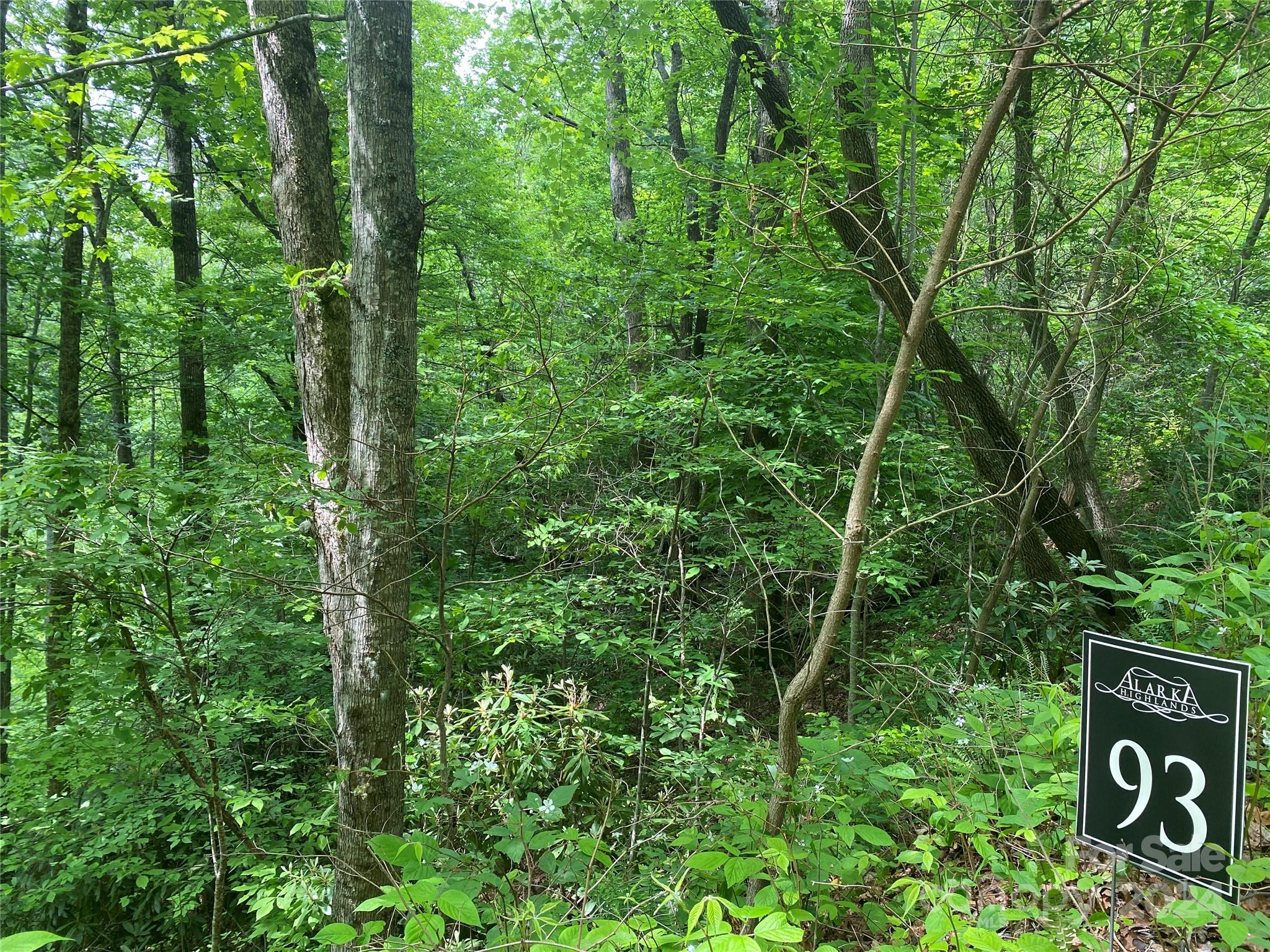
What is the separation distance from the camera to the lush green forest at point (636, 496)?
2211mm

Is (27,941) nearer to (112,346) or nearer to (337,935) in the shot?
(337,935)

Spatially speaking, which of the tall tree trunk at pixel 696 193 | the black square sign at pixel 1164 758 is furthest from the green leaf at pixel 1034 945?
the tall tree trunk at pixel 696 193

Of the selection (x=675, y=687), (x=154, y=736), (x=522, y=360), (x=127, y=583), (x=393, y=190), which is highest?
(x=393, y=190)

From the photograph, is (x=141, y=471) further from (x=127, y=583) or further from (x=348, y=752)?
(x=348, y=752)

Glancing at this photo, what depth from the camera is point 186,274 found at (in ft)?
24.6

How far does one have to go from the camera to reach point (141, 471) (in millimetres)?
2973

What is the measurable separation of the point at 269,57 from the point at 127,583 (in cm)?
268

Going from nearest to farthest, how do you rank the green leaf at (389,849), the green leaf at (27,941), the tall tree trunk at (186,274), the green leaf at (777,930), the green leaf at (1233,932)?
1. the green leaf at (27,941)
2. the green leaf at (777,930)
3. the green leaf at (1233,932)
4. the green leaf at (389,849)
5. the tall tree trunk at (186,274)

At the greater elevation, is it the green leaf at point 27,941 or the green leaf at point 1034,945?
the green leaf at point 27,941

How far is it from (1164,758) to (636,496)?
3.20 metres

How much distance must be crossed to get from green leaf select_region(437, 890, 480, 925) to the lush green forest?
0.08 m


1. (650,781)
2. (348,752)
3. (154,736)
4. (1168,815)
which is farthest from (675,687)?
(1168,815)

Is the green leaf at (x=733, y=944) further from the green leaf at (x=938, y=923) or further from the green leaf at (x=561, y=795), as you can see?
the green leaf at (x=561, y=795)

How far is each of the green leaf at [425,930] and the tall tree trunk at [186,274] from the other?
252 inches
